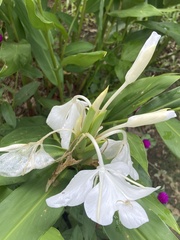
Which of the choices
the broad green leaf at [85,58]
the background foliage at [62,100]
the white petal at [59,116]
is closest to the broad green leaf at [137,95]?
the background foliage at [62,100]

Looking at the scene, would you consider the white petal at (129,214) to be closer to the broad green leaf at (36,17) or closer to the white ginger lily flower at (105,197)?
the white ginger lily flower at (105,197)

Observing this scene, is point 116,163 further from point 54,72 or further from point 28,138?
point 54,72

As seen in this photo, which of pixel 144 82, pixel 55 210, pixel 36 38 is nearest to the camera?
pixel 55 210

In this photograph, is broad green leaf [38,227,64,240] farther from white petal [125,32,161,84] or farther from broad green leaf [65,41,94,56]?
broad green leaf [65,41,94,56]

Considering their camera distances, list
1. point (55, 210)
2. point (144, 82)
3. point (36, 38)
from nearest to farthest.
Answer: point (55, 210), point (144, 82), point (36, 38)

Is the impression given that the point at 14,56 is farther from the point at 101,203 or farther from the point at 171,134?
the point at 101,203

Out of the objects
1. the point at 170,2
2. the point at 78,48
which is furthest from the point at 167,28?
the point at 78,48

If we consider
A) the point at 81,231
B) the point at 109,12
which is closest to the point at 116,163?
the point at 81,231
